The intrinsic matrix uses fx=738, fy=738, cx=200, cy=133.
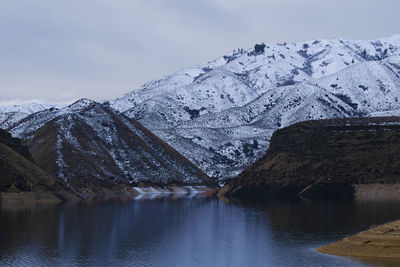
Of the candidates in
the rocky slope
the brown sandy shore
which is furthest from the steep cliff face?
the brown sandy shore

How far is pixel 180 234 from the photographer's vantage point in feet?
338

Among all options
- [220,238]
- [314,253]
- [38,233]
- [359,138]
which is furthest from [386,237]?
[359,138]

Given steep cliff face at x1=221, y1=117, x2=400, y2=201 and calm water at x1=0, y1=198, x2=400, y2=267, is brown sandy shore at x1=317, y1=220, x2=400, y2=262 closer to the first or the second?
calm water at x1=0, y1=198, x2=400, y2=267

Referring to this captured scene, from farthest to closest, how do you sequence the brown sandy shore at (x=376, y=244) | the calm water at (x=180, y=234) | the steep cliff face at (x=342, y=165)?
the steep cliff face at (x=342, y=165)
the calm water at (x=180, y=234)
the brown sandy shore at (x=376, y=244)

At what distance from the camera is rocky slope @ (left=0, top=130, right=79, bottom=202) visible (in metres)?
169

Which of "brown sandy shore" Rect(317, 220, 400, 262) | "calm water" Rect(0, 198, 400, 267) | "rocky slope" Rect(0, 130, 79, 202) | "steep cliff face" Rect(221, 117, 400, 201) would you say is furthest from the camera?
"steep cliff face" Rect(221, 117, 400, 201)

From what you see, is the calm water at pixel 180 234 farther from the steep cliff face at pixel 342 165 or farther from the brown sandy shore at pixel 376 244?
the steep cliff face at pixel 342 165

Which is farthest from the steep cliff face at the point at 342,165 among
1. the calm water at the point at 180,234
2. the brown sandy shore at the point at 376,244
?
the brown sandy shore at the point at 376,244

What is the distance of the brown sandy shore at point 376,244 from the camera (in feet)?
221

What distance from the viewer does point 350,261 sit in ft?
225

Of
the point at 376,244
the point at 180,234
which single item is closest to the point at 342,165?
the point at 180,234

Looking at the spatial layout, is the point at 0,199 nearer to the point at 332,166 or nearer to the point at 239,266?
the point at 332,166

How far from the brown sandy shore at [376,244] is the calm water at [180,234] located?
5.97 ft

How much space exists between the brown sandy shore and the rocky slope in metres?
109
